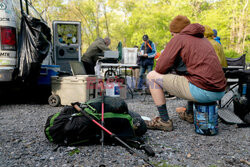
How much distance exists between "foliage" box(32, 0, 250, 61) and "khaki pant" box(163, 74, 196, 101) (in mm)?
16641

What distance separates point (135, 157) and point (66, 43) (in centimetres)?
693

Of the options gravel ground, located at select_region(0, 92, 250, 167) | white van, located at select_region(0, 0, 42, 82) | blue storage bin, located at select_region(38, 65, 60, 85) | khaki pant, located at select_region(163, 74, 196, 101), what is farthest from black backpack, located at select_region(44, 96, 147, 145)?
blue storage bin, located at select_region(38, 65, 60, 85)

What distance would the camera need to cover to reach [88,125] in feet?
7.12

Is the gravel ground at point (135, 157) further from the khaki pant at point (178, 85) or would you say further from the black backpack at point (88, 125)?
the khaki pant at point (178, 85)

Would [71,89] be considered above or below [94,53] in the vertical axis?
below

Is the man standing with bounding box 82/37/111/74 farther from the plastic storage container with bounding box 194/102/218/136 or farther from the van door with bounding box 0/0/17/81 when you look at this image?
the plastic storage container with bounding box 194/102/218/136

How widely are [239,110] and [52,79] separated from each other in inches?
140

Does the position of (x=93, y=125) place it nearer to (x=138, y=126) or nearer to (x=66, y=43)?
(x=138, y=126)

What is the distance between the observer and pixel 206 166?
74.2 inches

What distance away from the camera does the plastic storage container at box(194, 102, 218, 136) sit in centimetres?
Result: 264

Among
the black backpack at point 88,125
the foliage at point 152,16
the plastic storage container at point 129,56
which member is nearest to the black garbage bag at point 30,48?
the black backpack at point 88,125

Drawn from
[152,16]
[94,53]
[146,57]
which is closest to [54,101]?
[94,53]

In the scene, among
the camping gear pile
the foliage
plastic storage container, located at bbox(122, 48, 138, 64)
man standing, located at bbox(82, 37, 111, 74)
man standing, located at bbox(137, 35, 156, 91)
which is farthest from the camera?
the foliage

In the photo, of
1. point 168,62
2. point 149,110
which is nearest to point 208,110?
point 168,62
